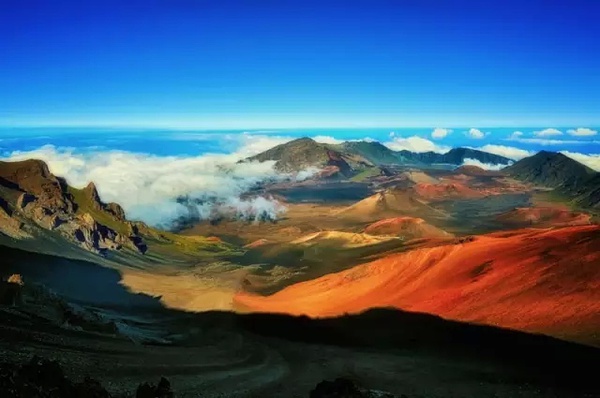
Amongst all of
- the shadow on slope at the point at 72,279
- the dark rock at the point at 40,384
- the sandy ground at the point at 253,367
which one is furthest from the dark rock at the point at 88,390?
the shadow on slope at the point at 72,279

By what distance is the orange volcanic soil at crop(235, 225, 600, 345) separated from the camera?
2419 inches

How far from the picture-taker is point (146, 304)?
4437 inches

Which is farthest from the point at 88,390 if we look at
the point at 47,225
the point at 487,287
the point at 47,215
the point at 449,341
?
the point at 47,215

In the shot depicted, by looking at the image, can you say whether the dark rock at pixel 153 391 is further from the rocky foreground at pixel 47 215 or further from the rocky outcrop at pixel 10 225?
the rocky foreground at pixel 47 215

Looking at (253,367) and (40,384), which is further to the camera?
(253,367)

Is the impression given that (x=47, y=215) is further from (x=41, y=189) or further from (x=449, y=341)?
(x=449, y=341)

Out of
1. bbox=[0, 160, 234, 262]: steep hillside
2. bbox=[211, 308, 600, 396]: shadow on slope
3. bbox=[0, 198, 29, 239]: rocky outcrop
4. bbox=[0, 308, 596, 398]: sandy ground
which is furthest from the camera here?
bbox=[0, 160, 234, 262]: steep hillside

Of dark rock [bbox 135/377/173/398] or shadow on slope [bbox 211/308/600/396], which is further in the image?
shadow on slope [bbox 211/308/600/396]

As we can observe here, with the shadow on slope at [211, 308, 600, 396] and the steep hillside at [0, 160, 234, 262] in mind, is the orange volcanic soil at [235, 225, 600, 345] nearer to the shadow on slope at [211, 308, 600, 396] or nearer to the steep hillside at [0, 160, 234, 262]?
the shadow on slope at [211, 308, 600, 396]

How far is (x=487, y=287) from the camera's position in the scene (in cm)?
7412

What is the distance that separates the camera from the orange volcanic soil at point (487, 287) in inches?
2419

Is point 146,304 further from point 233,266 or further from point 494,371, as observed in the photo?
point 494,371

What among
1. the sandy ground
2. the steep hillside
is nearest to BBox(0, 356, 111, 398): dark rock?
the sandy ground

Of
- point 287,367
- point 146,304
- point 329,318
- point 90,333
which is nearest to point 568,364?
point 287,367
